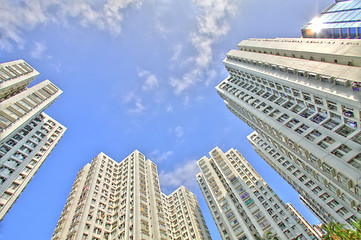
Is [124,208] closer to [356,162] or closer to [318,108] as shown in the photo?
[356,162]

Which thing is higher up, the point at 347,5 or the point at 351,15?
the point at 347,5

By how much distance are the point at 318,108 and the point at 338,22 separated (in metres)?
30.5

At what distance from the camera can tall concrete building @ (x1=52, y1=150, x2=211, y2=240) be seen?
40312mm

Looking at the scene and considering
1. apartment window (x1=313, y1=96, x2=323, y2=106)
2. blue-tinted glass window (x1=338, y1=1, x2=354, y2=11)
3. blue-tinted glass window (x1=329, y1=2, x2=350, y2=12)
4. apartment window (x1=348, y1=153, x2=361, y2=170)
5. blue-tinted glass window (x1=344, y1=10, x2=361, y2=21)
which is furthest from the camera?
blue-tinted glass window (x1=329, y1=2, x2=350, y2=12)

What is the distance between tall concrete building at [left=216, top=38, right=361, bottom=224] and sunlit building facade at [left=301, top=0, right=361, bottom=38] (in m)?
11.6

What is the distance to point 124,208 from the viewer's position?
4634 cm

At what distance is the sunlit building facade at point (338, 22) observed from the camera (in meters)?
40.7

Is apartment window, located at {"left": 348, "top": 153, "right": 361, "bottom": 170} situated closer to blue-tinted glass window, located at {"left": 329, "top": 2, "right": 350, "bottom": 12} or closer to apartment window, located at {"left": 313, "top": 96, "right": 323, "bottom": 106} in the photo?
apartment window, located at {"left": 313, "top": 96, "right": 323, "bottom": 106}

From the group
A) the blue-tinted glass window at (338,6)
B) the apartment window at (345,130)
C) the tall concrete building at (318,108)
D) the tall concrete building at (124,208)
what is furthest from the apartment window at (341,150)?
the blue-tinted glass window at (338,6)

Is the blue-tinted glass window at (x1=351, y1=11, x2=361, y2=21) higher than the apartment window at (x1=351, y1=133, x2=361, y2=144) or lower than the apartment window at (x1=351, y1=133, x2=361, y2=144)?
higher

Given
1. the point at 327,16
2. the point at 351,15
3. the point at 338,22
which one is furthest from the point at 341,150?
the point at 327,16

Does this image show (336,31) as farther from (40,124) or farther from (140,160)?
(40,124)

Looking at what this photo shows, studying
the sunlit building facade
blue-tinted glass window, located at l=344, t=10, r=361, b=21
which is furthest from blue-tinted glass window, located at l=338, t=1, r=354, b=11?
blue-tinted glass window, located at l=344, t=10, r=361, b=21

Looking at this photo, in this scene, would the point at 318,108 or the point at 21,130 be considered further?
the point at 21,130
